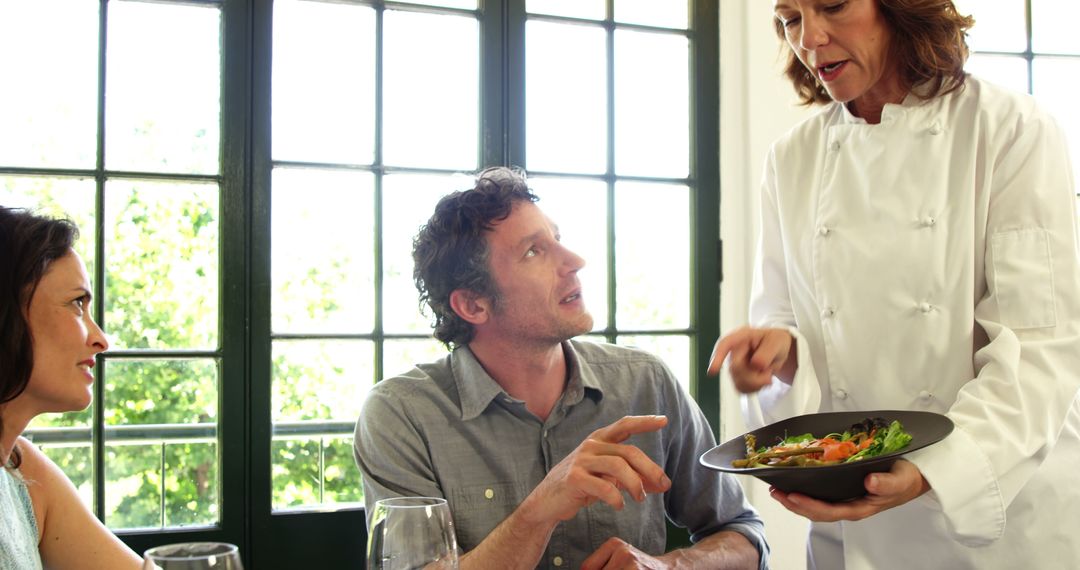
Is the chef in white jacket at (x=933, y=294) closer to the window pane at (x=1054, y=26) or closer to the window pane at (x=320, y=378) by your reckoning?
the window pane at (x=320, y=378)

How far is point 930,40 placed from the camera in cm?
154

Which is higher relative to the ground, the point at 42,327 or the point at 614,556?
the point at 42,327

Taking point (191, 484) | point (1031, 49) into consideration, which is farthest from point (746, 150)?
point (191, 484)

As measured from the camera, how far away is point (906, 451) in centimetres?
118

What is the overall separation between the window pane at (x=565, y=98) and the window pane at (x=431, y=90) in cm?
17

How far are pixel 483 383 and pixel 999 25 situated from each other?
2.26 m

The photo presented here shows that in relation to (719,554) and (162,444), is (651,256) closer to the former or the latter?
(719,554)

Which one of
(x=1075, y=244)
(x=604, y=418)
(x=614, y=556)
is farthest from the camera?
(x=604, y=418)

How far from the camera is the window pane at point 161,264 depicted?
2.37 metres

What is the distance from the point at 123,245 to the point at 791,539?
6.57ft

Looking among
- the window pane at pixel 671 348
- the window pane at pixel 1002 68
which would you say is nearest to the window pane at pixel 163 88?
the window pane at pixel 671 348

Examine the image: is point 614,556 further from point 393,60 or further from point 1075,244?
point 393,60

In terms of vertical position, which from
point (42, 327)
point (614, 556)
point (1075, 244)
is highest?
point (1075, 244)

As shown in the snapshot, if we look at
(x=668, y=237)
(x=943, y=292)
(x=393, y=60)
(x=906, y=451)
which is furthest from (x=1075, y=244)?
(x=393, y=60)
